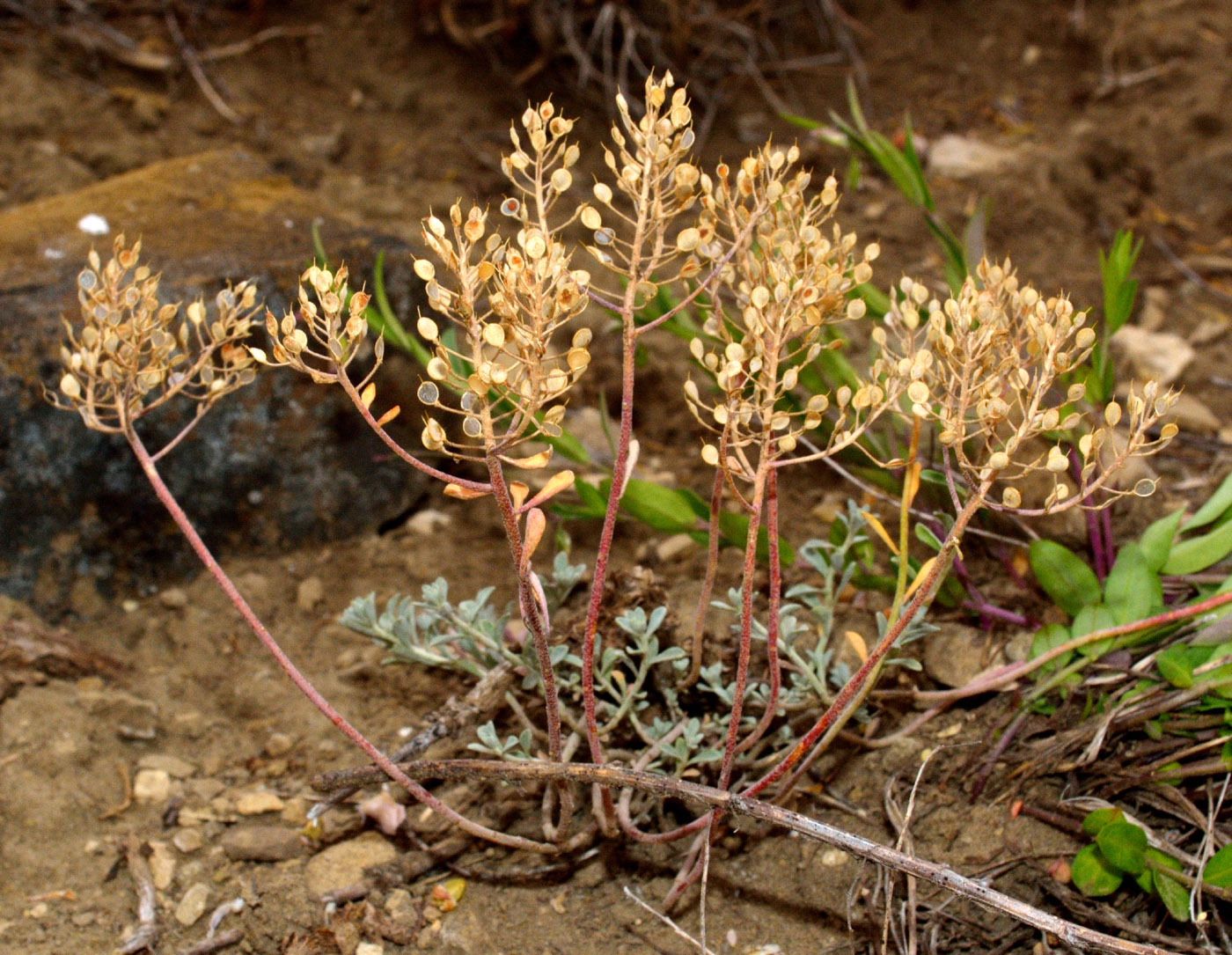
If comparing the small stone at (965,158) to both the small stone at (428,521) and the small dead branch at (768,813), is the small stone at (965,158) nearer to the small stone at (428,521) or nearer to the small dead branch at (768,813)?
the small stone at (428,521)

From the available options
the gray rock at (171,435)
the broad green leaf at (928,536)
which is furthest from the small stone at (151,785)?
the broad green leaf at (928,536)

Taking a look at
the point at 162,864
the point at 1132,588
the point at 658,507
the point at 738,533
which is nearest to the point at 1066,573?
the point at 1132,588

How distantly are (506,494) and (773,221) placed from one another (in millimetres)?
731

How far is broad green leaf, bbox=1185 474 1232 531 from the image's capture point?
2132 mm

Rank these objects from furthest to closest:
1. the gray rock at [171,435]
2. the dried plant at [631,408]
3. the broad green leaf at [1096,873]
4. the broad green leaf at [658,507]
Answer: the gray rock at [171,435]
the broad green leaf at [658,507]
the broad green leaf at [1096,873]
the dried plant at [631,408]

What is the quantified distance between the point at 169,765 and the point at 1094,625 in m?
1.76

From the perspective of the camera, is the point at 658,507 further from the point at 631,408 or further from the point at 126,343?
the point at 126,343

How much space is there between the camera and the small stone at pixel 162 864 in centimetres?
193

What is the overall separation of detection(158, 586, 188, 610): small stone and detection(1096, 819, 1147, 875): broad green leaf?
1989 mm

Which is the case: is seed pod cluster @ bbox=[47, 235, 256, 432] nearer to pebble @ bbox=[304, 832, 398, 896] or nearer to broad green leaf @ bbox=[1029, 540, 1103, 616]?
pebble @ bbox=[304, 832, 398, 896]

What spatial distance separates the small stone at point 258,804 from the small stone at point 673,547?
0.96m

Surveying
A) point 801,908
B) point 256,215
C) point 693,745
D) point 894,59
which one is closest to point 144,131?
point 256,215

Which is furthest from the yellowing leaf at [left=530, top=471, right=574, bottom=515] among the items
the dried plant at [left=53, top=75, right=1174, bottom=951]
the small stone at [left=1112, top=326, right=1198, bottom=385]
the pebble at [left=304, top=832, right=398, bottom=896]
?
the small stone at [left=1112, top=326, right=1198, bottom=385]

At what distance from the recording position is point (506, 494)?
1.38m
